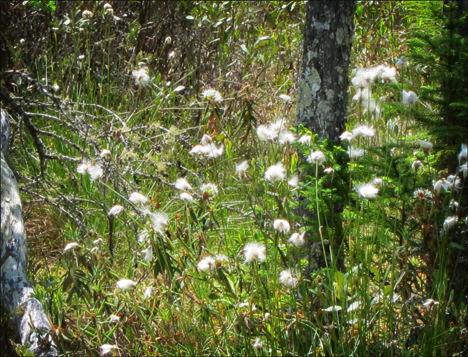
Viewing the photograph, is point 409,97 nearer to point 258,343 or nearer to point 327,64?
point 327,64

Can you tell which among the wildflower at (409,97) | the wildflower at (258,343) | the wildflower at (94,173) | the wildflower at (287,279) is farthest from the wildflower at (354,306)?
the wildflower at (94,173)

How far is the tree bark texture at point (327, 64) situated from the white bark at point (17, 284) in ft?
4.67

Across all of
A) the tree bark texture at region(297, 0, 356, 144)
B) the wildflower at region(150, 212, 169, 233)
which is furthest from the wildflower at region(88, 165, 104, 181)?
the tree bark texture at region(297, 0, 356, 144)

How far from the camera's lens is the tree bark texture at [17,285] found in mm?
2088

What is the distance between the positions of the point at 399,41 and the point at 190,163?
3.06m

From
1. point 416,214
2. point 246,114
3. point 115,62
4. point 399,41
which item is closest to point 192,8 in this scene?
point 115,62

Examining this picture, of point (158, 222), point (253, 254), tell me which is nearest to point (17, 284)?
point (158, 222)

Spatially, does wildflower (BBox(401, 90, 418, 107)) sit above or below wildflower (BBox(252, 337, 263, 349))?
above

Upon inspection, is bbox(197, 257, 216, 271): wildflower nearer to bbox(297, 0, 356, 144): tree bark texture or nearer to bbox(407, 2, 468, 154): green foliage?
bbox(297, 0, 356, 144): tree bark texture

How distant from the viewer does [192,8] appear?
18.6ft

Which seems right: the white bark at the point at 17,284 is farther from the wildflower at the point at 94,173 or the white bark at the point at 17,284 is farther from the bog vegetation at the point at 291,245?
the wildflower at the point at 94,173

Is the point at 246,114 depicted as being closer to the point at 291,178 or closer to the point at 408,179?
the point at 291,178

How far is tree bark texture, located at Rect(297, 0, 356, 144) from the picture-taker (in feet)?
8.88

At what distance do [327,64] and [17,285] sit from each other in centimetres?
170
